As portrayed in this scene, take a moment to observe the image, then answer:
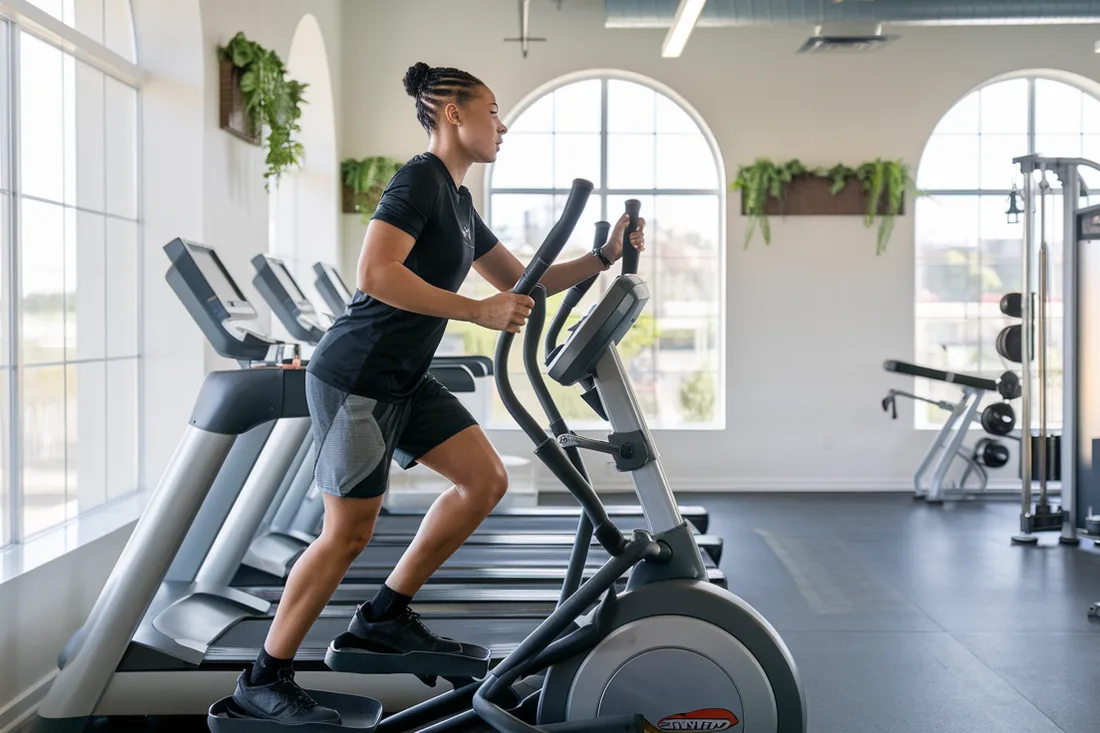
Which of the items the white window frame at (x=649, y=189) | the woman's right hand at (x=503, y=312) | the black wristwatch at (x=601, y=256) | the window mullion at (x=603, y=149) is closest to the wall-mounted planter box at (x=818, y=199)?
the white window frame at (x=649, y=189)

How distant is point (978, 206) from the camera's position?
24.5 ft

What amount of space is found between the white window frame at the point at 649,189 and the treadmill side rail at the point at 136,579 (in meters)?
4.57

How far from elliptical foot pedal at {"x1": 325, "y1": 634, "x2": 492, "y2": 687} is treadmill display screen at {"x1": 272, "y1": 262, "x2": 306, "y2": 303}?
6.84 feet

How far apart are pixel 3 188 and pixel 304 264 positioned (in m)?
3.53

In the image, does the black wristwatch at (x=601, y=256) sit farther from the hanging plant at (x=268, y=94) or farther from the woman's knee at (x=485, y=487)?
the hanging plant at (x=268, y=94)

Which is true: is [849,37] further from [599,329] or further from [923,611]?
[599,329]

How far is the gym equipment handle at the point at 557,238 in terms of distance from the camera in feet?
6.93

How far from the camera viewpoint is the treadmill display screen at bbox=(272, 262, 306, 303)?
4.24 meters

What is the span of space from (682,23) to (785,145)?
200cm

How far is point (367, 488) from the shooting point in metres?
2.31

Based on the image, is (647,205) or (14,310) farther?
(647,205)

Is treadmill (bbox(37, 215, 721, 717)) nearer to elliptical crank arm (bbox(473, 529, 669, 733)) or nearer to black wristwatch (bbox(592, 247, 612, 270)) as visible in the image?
elliptical crank arm (bbox(473, 529, 669, 733))

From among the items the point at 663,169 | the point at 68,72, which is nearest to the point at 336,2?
the point at 663,169

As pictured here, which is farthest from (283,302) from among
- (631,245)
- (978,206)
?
(978,206)
